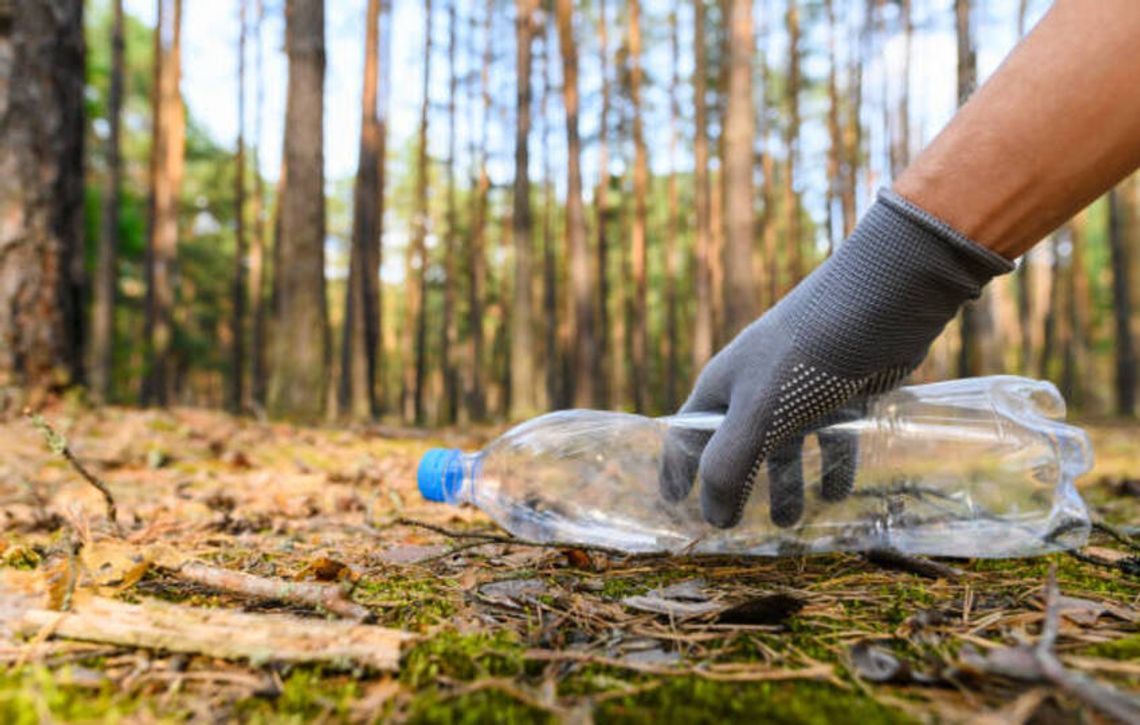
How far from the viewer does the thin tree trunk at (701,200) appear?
1282cm

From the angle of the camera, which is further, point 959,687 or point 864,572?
point 864,572

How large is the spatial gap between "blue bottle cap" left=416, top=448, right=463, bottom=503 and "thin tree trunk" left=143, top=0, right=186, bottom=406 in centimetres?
1149

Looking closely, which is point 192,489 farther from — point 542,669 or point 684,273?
point 684,273

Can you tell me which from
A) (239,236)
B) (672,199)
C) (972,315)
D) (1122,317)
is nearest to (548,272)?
(672,199)

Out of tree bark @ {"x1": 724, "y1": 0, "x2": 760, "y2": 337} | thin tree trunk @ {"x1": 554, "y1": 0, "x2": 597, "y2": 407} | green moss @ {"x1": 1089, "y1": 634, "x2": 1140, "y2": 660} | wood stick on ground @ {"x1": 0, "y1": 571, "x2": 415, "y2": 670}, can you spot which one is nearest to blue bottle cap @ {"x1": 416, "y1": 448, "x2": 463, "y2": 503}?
wood stick on ground @ {"x1": 0, "y1": 571, "x2": 415, "y2": 670}

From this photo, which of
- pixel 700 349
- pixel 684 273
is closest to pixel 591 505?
pixel 700 349

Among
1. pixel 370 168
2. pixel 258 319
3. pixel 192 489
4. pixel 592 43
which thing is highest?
pixel 592 43

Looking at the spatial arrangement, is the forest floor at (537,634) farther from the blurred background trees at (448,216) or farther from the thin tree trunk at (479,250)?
the thin tree trunk at (479,250)

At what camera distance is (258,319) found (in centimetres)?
1728

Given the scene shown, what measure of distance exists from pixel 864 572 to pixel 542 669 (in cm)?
85

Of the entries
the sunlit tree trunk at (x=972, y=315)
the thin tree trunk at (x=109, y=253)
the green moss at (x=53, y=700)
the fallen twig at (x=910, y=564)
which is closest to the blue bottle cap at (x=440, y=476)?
the green moss at (x=53, y=700)

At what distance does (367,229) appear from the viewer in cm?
1202

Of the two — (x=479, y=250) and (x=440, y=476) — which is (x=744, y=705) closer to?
(x=440, y=476)

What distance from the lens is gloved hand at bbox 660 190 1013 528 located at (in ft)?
4.00
